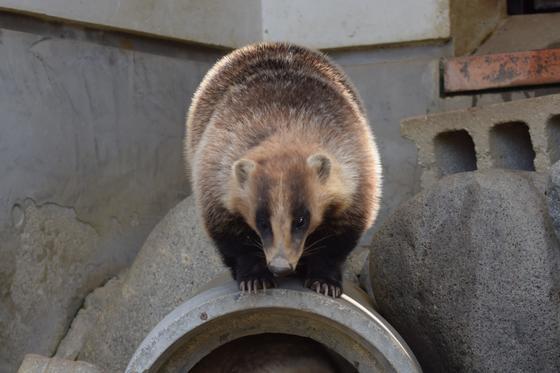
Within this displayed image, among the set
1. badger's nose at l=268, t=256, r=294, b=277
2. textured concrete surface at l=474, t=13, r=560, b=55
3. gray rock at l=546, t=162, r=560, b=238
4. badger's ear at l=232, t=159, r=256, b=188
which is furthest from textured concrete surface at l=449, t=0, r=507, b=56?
badger's nose at l=268, t=256, r=294, b=277

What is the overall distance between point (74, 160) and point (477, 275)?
7.67 ft

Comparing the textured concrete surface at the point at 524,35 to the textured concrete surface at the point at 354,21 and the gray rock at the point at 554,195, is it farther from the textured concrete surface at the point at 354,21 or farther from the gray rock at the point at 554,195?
the gray rock at the point at 554,195

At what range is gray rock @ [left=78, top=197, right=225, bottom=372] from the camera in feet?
16.8

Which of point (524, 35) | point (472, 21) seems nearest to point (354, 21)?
point (472, 21)

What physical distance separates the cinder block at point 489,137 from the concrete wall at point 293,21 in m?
0.82

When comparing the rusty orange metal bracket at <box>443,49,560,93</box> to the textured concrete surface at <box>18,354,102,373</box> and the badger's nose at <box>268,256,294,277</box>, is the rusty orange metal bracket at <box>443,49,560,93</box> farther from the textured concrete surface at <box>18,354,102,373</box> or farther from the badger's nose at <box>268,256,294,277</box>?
the textured concrete surface at <box>18,354,102,373</box>

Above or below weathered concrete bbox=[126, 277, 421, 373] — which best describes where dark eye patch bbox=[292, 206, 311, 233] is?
above

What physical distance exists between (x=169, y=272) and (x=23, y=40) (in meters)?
1.40

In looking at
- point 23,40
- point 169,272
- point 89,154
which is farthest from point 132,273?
point 23,40

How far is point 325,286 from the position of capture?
385 centimetres

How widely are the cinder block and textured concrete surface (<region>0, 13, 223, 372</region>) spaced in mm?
1509

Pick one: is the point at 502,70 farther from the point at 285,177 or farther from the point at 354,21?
the point at 285,177

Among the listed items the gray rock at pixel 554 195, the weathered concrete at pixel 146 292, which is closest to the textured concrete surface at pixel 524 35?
the weathered concrete at pixel 146 292

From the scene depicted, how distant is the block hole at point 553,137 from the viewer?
4910mm
